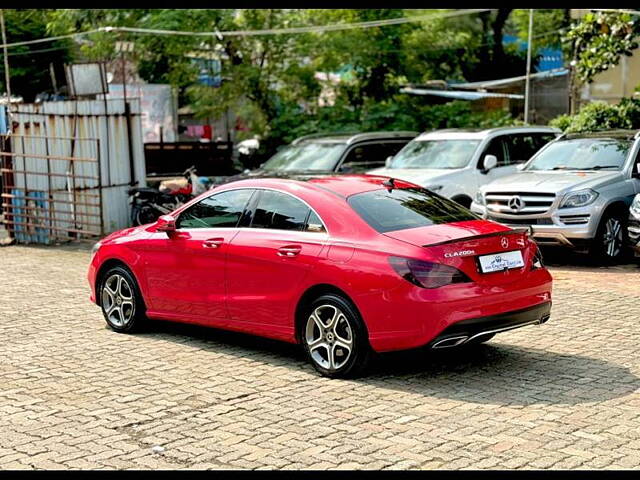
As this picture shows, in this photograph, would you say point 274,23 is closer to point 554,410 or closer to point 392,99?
point 392,99

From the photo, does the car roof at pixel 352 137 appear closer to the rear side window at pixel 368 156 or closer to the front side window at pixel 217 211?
the rear side window at pixel 368 156

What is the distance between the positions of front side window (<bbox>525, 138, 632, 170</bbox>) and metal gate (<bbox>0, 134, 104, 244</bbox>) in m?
7.74

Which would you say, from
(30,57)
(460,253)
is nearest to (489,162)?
(460,253)

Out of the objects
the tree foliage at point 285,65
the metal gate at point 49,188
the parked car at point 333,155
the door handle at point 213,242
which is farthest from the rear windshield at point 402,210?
the tree foliage at point 285,65

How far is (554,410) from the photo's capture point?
6.51 metres

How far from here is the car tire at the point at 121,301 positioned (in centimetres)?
926

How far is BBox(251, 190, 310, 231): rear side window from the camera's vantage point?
7902 mm

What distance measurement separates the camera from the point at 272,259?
25.6 ft

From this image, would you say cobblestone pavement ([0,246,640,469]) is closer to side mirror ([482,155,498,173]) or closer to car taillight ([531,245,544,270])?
car taillight ([531,245,544,270])

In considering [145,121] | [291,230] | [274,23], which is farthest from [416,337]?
[145,121]

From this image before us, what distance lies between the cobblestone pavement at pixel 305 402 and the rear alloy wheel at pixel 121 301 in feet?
0.59

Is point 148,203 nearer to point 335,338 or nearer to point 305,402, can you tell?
point 335,338

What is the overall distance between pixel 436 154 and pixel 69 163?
666 centimetres

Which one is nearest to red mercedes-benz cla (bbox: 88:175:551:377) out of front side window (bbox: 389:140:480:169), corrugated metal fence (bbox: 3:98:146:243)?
front side window (bbox: 389:140:480:169)
